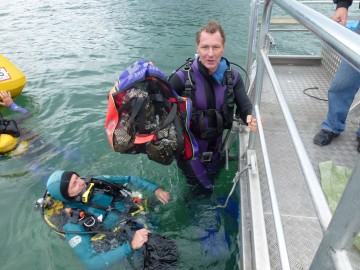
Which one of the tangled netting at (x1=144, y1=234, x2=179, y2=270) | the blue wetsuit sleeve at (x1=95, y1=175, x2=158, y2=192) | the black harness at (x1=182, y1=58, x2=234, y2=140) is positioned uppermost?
the black harness at (x1=182, y1=58, x2=234, y2=140)

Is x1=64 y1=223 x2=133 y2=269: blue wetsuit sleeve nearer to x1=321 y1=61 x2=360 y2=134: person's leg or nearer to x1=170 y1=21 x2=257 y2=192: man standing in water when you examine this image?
x1=170 y1=21 x2=257 y2=192: man standing in water

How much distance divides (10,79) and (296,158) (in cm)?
538

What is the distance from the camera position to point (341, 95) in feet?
9.14

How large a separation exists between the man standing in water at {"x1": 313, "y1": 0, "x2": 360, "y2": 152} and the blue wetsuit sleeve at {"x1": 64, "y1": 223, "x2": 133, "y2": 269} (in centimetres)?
207

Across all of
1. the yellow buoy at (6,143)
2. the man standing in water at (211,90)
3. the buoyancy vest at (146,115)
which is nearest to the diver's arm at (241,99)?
the man standing in water at (211,90)

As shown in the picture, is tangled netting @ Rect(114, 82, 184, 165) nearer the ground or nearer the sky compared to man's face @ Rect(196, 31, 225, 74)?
nearer the ground

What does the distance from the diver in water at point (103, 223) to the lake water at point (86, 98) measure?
0.23m

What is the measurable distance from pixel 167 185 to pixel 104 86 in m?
3.82

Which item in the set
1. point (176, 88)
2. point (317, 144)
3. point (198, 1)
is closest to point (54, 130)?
point (176, 88)

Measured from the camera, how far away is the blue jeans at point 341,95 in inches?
105

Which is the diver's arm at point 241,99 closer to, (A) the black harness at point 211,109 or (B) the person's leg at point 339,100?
(A) the black harness at point 211,109

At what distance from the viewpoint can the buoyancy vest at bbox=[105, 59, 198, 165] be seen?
91.7 inches

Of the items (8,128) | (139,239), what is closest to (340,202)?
(139,239)

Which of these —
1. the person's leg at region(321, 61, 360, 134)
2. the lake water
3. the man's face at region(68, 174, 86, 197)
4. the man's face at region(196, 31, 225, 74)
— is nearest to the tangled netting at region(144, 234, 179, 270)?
the lake water
